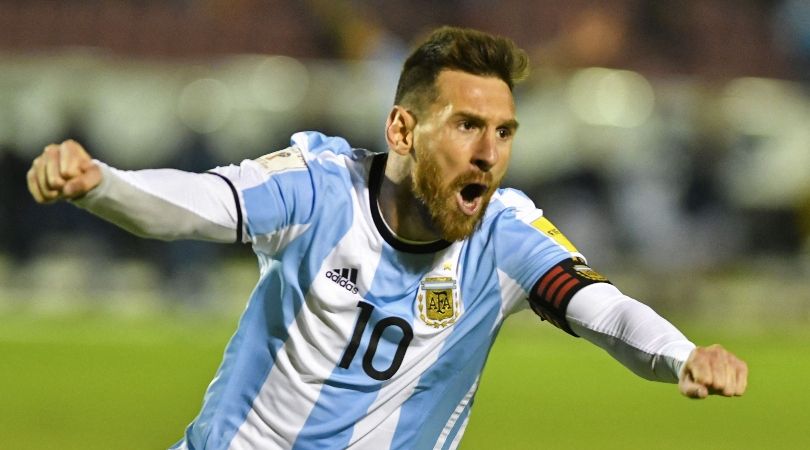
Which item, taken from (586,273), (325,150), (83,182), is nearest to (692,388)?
(586,273)

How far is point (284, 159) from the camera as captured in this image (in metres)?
4.52

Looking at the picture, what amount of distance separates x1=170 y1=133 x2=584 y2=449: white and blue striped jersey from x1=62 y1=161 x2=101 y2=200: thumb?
28.6 inches

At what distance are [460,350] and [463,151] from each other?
2.15ft

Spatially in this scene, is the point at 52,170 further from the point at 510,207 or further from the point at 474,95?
the point at 510,207

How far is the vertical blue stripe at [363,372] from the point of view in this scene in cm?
452

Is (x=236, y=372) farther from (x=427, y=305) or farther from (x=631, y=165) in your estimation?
(x=631, y=165)

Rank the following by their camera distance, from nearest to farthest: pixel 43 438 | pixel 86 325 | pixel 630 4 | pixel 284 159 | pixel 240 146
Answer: pixel 284 159
pixel 43 438
pixel 86 325
pixel 240 146
pixel 630 4

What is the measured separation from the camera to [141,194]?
392 cm

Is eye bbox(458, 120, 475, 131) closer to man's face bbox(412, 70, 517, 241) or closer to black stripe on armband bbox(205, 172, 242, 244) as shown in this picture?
man's face bbox(412, 70, 517, 241)

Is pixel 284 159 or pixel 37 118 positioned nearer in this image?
pixel 284 159

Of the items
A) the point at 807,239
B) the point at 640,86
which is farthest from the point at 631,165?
the point at 807,239

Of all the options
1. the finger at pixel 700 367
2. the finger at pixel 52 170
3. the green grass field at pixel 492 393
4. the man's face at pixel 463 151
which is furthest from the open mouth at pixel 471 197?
the green grass field at pixel 492 393

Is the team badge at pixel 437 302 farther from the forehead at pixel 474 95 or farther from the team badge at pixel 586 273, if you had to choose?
the forehead at pixel 474 95

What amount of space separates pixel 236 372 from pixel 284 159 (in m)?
0.70
